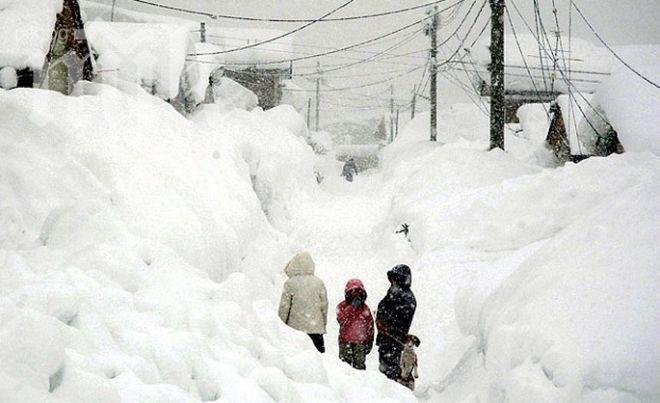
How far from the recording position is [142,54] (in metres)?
13.6

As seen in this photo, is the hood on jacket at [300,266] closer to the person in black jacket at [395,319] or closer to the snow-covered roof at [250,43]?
the person in black jacket at [395,319]

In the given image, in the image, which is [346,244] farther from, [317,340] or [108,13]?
[108,13]

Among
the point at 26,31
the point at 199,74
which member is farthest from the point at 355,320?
the point at 199,74

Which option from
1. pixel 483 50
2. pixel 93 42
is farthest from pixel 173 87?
pixel 483 50

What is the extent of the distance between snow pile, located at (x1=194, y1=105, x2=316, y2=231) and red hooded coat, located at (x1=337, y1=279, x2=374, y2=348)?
8.50 m

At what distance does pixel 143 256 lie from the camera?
4543 mm

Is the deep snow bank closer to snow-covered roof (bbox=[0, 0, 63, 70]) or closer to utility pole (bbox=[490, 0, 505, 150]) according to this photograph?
snow-covered roof (bbox=[0, 0, 63, 70])

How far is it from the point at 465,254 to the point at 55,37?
30.7ft

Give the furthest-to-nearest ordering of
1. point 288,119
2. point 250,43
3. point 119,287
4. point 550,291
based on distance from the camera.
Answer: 1. point 250,43
2. point 288,119
3. point 550,291
4. point 119,287

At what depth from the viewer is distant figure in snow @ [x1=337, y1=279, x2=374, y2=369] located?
222 inches

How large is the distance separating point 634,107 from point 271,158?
10.7 m

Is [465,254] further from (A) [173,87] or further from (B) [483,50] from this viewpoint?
(B) [483,50]

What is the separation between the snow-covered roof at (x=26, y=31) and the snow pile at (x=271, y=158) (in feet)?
19.8

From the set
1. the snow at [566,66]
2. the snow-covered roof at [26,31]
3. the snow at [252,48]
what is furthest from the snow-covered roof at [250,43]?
the snow-covered roof at [26,31]
